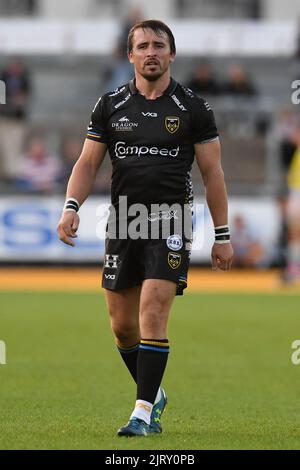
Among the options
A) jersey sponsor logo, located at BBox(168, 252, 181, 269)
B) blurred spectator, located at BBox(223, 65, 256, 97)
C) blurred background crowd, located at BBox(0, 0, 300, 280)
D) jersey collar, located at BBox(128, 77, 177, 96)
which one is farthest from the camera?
blurred spectator, located at BBox(223, 65, 256, 97)

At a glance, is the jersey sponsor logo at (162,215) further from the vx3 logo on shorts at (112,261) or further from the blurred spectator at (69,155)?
the blurred spectator at (69,155)

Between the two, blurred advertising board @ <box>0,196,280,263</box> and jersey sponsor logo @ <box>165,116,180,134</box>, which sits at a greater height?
jersey sponsor logo @ <box>165,116,180,134</box>

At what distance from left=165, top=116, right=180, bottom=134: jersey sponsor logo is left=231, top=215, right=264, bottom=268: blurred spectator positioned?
15511 mm

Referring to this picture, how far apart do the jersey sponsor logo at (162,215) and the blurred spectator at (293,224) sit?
42.4ft

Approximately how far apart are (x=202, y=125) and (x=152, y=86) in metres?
0.40

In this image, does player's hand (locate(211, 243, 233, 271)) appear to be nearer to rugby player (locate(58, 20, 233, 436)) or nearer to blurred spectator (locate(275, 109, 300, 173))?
rugby player (locate(58, 20, 233, 436))

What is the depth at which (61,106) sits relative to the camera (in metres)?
27.0

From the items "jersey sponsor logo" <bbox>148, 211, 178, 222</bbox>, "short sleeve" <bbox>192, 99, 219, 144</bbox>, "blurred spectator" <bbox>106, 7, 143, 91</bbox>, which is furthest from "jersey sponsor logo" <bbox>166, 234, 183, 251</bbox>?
"blurred spectator" <bbox>106, 7, 143, 91</bbox>

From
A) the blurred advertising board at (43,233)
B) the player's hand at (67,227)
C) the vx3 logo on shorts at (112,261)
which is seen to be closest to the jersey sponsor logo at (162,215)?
the vx3 logo on shorts at (112,261)

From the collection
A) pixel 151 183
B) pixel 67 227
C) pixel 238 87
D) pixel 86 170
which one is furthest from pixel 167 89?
pixel 238 87

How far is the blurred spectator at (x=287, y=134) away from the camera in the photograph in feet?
75.4

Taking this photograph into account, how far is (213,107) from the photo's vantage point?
2452 centimetres

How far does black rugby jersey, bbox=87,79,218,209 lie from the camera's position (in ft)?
24.3

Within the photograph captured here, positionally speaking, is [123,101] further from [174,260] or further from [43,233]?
[43,233]
